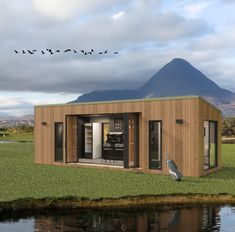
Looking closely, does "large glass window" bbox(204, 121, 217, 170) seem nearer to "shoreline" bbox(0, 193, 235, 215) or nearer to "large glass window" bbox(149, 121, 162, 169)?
"large glass window" bbox(149, 121, 162, 169)

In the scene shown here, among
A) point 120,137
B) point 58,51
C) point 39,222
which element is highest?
point 58,51

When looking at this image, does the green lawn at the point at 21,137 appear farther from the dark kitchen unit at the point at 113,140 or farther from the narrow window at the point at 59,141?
the narrow window at the point at 59,141

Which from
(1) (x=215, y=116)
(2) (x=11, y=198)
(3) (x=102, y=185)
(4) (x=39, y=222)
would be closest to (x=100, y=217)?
(4) (x=39, y=222)

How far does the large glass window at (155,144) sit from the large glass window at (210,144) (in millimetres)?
2190

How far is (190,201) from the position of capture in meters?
13.3

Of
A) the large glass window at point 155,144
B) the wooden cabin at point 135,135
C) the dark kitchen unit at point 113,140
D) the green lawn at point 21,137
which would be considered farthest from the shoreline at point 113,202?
the green lawn at point 21,137

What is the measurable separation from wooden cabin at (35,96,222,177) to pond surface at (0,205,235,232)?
19.9 ft

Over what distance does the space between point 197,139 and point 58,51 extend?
8.38 m

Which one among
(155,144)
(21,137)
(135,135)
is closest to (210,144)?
(155,144)

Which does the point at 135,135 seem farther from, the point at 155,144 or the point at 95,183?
the point at 95,183

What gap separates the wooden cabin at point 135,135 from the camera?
18.3 metres

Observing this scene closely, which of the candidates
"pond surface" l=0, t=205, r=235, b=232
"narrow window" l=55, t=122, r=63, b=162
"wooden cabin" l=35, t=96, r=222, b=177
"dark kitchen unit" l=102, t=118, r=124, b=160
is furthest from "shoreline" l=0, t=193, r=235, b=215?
"narrow window" l=55, t=122, r=63, b=162

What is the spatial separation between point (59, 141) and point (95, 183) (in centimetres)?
794

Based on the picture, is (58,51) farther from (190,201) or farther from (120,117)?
(190,201)
